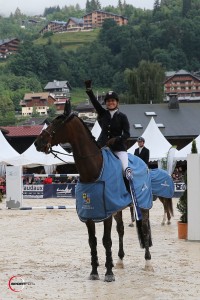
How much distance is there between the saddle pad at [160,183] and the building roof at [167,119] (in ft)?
134

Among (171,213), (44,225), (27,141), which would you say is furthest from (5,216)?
(27,141)

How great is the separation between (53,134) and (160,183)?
724 centimetres

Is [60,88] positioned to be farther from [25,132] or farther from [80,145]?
[80,145]

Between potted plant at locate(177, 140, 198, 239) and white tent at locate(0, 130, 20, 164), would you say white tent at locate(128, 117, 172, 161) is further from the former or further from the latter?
potted plant at locate(177, 140, 198, 239)

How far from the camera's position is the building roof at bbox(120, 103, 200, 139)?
2294 inches

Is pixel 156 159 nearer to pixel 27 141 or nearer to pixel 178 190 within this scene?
pixel 178 190

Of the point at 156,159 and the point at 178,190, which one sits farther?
the point at 156,159

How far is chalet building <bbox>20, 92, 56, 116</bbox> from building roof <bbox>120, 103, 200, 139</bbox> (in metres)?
124

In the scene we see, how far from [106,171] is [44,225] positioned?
364 inches

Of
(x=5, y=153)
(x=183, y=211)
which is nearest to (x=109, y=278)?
(x=183, y=211)

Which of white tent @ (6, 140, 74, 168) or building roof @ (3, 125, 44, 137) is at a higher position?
white tent @ (6, 140, 74, 168)

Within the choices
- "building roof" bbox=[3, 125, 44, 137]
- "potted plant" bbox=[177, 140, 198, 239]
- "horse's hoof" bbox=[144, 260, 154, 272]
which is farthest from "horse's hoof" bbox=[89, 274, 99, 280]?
"building roof" bbox=[3, 125, 44, 137]

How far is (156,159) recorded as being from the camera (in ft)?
118

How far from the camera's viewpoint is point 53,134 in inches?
383
